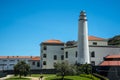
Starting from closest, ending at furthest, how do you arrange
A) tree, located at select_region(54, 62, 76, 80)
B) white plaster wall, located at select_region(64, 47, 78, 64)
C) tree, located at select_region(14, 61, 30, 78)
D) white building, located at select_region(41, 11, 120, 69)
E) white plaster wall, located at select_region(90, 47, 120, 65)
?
tree, located at select_region(54, 62, 76, 80) < tree, located at select_region(14, 61, 30, 78) < white building, located at select_region(41, 11, 120, 69) < white plaster wall, located at select_region(90, 47, 120, 65) < white plaster wall, located at select_region(64, 47, 78, 64)

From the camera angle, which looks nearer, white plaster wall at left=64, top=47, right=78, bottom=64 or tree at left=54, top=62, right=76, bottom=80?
tree at left=54, top=62, right=76, bottom=80

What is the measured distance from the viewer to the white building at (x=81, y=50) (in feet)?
208

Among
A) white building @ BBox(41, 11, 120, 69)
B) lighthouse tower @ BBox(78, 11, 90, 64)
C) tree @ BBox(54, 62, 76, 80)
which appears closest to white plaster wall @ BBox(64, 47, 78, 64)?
white building @ BBox(41, 11, 120, 69)

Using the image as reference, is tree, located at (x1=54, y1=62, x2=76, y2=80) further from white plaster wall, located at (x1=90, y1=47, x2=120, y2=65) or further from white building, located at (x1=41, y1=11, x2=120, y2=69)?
white plaster wall, located at (x1=90, y1=47, x2=120, y2=65)

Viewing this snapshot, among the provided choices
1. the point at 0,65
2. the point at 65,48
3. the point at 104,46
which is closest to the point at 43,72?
the point at 65,48

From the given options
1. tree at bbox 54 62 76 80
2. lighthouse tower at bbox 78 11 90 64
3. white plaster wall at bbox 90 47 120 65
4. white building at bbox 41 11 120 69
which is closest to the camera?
tree at bbox 54 62 76 80

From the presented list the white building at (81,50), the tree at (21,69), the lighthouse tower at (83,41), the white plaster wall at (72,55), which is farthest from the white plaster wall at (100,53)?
the tree at (21,69)

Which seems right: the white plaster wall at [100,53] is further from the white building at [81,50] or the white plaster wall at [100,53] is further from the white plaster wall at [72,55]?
the white plaster wall at [72,55]

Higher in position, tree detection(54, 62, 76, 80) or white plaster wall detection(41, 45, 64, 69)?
white plaster wall detection(41, 45, 64, 69)

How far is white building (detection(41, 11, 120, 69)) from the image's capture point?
208 feet

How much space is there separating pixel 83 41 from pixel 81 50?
2.23m

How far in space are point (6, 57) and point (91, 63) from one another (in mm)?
60859

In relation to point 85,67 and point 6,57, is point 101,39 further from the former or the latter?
point 6,57

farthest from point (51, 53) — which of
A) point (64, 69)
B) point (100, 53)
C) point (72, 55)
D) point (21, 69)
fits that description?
point (64, 69)
